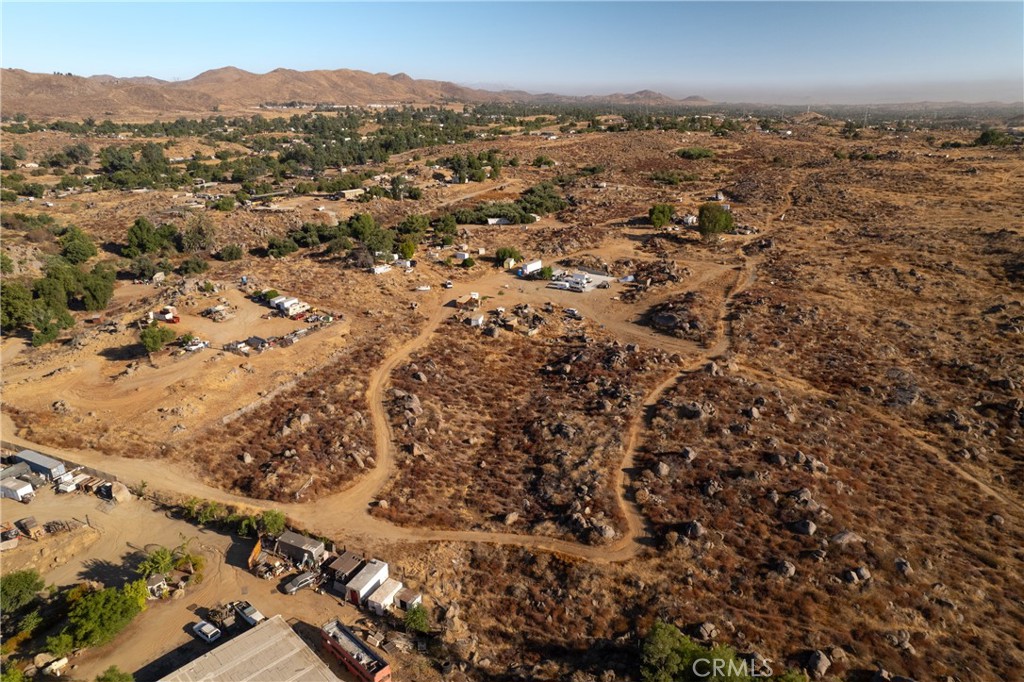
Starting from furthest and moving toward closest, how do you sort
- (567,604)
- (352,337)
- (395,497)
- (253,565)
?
(352,337)
(395,497)
(253,565)
(567,604)

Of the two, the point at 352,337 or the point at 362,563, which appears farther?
the point at 352,337

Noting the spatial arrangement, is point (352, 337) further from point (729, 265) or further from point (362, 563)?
point (729, 265)

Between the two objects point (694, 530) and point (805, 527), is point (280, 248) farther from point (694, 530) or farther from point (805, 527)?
point (805, 527)

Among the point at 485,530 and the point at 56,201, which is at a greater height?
the point at 56,201

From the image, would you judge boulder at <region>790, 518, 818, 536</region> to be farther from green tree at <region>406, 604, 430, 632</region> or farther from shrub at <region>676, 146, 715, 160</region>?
shrub at <region>676, 146, 715, 160</region>

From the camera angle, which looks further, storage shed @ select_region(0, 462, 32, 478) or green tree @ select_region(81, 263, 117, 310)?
green tree @ select_region(81, 263, 117, 310)

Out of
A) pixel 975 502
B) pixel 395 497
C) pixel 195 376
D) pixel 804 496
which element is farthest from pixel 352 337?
pixel 975 502

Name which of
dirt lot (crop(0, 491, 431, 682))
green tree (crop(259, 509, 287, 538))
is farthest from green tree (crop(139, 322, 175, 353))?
green tree (crop(259, 509, 287, 538))

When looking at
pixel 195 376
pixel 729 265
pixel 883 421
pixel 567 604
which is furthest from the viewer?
pixel 729 265
